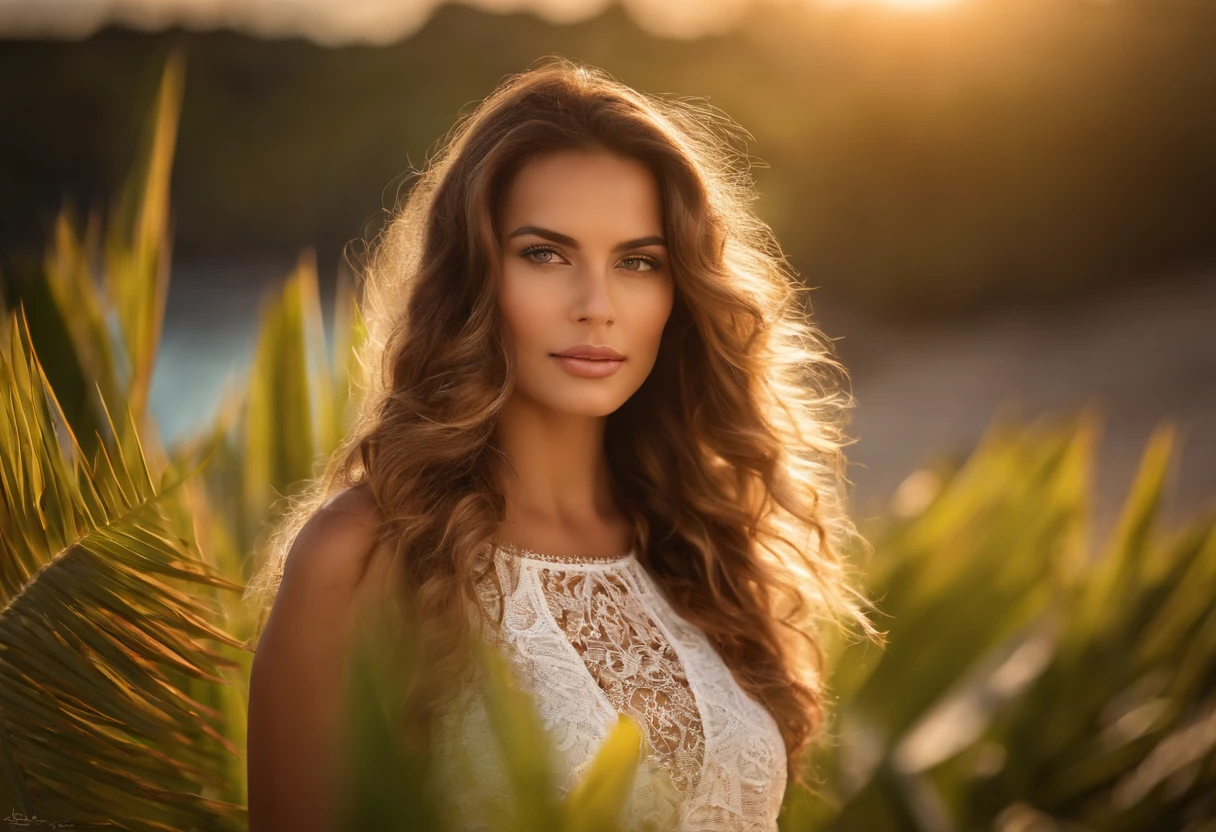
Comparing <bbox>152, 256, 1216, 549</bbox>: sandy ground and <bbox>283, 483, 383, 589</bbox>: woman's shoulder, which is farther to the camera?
<bbox>152, 256, 1216, 549</bbox>: sandy ground

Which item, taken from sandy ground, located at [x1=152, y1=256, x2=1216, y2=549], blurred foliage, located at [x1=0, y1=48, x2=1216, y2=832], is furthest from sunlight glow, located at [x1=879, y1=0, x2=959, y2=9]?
blurred foliage, located at [x1=0, y1=48, x2=1216, y2=832]

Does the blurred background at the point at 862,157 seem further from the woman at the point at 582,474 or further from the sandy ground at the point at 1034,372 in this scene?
the woman at the point at 582,474

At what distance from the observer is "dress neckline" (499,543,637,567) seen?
167 cm

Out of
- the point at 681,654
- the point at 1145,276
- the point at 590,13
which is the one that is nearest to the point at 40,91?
the point at 590,13

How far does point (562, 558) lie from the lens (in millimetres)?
1731

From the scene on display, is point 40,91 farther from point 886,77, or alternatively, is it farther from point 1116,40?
point 1116,40

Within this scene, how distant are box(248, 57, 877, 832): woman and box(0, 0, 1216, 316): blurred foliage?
5595mm

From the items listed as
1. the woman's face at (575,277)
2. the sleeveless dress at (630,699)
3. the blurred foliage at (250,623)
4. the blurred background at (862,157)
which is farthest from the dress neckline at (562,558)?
the blurred background at (862,157)

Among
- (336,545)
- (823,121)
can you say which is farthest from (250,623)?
(823,121)

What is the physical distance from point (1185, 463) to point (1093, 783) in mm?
5478

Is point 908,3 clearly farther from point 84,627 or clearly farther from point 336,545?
point 84,627

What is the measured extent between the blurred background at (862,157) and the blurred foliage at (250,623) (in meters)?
4.62

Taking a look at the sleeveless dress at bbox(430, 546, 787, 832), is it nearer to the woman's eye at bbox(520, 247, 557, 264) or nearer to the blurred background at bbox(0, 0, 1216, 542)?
the woman's eye at bbox(520, 247, 557, 264)

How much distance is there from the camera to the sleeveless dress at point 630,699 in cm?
148
